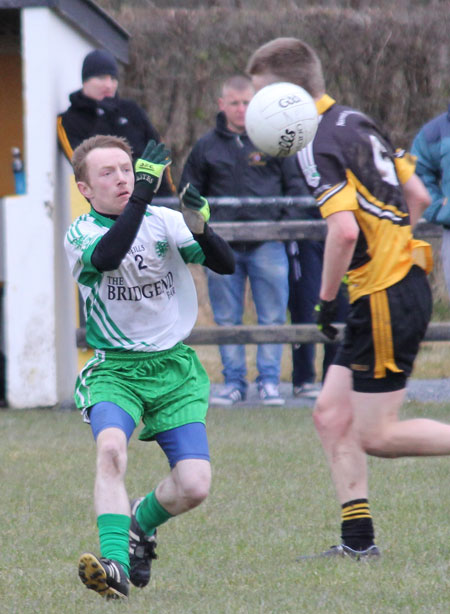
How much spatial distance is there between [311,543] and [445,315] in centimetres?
849

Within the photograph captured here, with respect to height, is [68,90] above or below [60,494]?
above

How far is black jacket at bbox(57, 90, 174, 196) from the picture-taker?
29.7ft

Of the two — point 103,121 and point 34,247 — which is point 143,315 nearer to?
point 103,121

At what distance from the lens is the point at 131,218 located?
4309mm

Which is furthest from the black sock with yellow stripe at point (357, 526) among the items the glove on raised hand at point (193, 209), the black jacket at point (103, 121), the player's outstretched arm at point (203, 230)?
the black jacket at point (103, 121)

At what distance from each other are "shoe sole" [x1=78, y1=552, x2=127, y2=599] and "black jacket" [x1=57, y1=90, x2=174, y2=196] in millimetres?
5577

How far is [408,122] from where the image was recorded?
1491 centimetres

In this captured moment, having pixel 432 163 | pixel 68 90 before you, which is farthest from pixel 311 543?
pixel 68 90

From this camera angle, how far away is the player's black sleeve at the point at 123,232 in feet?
14.1

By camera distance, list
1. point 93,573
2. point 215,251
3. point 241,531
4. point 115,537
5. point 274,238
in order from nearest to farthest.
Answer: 1. point 93,573
2. point 115,537
3. point 215,251
4. point 241,531
5. point 274,238

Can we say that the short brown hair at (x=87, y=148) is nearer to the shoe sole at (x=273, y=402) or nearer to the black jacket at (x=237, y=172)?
the black jacket at (x=237, y=172)

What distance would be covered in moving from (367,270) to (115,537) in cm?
150

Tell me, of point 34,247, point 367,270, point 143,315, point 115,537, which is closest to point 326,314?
Result: point 367,270

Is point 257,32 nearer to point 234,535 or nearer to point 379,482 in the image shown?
point 379,482
